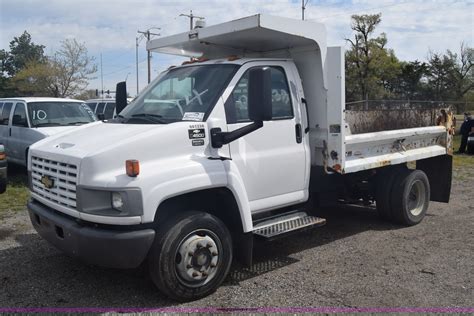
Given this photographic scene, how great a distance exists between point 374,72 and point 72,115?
38816 mm

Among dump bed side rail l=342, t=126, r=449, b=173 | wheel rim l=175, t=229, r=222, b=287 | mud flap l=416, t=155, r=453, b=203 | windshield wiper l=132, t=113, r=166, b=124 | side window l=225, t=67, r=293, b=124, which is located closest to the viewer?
wheel rim l=175, t=229, r=222, b=287

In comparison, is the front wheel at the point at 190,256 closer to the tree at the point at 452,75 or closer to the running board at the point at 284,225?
the running board at the point at 284,225

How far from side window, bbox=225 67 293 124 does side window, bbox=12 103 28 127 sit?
23.0 ft

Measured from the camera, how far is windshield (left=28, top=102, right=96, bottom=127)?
1045 centimetres

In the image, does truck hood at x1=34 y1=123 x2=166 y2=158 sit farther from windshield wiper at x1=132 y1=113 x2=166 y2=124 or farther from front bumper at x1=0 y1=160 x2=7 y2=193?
front bumper at x1=0 y1=160 x2=7 y2=193

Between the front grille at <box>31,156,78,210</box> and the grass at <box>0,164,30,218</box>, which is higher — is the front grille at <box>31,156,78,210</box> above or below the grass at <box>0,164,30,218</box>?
above

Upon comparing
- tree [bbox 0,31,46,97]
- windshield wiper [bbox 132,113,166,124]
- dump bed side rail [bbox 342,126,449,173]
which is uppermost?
tree [bbox 0,31,46,97]

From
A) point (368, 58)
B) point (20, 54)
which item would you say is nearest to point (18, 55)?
point (20, 54)

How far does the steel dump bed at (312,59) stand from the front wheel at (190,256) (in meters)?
1.86

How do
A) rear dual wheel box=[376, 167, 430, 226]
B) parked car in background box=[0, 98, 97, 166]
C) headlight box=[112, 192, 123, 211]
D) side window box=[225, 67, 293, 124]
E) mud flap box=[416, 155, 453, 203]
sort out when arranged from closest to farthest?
headlight box=[112, 192, 123, 211]
side window box=[225, 67, 293, 124]
rear dual wheel box=[376, 167, 430, 226]
mud flap box=[416, 155, 453, 203]
parked car in background box=[0, 98, 97, 166]

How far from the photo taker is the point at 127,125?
4.78 metres

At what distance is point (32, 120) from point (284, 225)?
7.30 m

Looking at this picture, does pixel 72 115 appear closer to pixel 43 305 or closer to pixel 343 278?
pixel 43 305

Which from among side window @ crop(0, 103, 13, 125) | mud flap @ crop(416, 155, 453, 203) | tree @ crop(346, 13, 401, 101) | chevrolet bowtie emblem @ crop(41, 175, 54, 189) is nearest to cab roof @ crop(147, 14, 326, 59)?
chevrolet bowtie emblem @ crop(41, 175, 54, 189)
